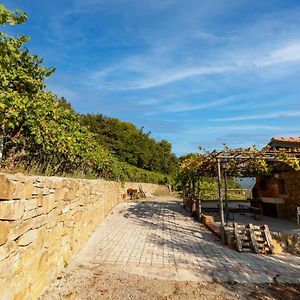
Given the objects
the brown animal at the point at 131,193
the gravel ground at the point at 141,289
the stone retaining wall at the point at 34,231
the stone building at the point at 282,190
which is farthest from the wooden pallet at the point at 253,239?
the brown animal at the point at 131,193

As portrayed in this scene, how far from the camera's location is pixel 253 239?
26.9 feet

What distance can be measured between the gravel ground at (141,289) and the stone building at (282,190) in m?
8.53

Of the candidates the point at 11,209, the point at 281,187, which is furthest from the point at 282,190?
the point at 11,209

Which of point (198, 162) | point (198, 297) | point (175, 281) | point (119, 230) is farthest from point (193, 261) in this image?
point (198, 162)

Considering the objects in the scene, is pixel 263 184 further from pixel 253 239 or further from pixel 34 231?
pixel 34 231

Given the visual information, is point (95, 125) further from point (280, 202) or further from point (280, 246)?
point (280, 246)

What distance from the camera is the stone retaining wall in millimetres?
3379

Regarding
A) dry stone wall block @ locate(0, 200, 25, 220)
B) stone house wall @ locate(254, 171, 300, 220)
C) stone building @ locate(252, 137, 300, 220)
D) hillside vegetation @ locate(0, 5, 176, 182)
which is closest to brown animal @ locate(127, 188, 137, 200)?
stone building @ locate(252, 137, 300, 220)

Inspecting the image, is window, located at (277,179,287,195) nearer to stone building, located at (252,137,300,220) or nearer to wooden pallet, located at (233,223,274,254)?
stone building, located at (252,137,300,220)

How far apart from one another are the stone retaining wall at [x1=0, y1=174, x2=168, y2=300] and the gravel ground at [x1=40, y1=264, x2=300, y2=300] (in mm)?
340

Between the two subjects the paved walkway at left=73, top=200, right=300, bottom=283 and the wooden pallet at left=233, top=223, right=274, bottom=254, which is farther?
the wooden pallet at left=233, top=223, right=274, bottom=254

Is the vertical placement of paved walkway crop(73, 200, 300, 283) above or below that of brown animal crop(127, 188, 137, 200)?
below

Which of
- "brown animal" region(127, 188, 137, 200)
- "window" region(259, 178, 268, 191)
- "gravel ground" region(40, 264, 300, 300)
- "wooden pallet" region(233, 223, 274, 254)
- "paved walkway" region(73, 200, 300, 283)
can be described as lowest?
"gravel ground" region(40, 264, 300, 300)

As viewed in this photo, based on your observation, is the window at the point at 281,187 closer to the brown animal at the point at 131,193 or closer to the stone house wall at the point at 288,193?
the stone house wall at the point at 288,193
